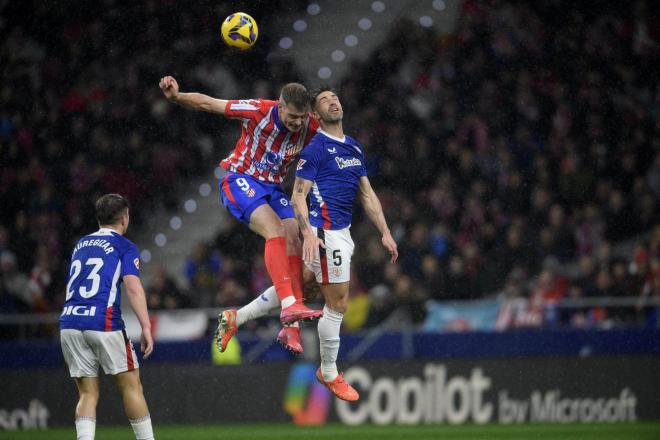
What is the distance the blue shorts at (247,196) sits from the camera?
8938 millimetres

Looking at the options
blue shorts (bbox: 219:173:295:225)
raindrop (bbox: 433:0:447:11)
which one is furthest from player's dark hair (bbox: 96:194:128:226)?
raindrop (bbox: 433:0:447:11)

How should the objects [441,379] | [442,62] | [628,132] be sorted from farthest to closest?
[442,62], [628,132], [441,379]

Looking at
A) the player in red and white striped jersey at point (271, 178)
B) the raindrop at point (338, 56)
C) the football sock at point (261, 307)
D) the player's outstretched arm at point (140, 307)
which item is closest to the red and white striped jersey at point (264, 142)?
the player in red and white striped jersey at point (271, 178)

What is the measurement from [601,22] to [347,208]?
10.3 m

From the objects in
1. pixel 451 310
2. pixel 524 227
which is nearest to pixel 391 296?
pixel 451 310

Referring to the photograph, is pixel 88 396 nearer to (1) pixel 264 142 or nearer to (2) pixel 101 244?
(2) pixel 101 244

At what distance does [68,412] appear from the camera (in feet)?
45.5

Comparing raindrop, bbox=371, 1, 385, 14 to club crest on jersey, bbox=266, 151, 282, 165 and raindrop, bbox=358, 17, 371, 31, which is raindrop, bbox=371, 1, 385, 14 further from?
club crest on jersey, bbox=266, 151, 282, 165

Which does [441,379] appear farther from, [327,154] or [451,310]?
[327,154]

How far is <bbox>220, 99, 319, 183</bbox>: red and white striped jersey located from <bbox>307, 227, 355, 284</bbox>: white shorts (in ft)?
2.01

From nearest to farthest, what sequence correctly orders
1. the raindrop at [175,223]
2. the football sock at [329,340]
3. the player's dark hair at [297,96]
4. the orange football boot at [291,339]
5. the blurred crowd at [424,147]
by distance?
the player's dark hair at [297,96] → the orange football boot at [291,339] → the football sock at [329,340] → the blurred crowd at [424,147] → the raindrop at [175,223]

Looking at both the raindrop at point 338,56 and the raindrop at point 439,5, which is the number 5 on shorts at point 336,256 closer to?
the raindrop at point 338,56

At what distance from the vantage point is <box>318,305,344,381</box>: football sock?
917 centimetres

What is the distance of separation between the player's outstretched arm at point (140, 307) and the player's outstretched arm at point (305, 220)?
1304 millimetres
